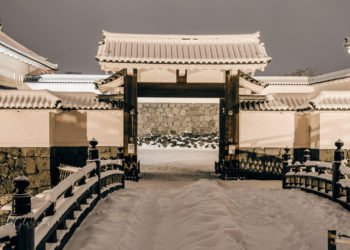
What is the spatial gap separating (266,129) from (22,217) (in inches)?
493

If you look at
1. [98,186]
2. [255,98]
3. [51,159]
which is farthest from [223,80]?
[98,186]

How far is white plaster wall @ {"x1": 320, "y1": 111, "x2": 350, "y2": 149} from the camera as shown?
13602mm

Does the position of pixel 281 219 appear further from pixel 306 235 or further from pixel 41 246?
pixel 41 246

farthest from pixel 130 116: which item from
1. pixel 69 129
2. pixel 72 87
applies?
pixel 72 87

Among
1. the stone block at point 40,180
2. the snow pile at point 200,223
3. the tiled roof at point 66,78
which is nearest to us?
the snow pile at point 200,223

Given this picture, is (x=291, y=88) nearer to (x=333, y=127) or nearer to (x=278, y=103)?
(x=278, y=103)

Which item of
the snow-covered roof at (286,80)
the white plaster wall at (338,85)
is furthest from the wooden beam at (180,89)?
the snow-covered roof at (286,80)

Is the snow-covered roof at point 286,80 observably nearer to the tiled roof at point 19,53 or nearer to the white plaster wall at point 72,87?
the white plaster wall at point 72,87

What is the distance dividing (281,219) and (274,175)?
26.3ft

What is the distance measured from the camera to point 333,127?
13633 millimetres

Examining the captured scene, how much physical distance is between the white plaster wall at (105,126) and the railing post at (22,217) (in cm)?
1177

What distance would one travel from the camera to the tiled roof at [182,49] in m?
13.2

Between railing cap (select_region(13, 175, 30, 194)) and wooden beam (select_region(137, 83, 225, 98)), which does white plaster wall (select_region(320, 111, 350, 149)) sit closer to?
wooden beam (select_region(137, 83, 225, 98))

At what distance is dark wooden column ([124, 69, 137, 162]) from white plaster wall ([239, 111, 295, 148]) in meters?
4.26
